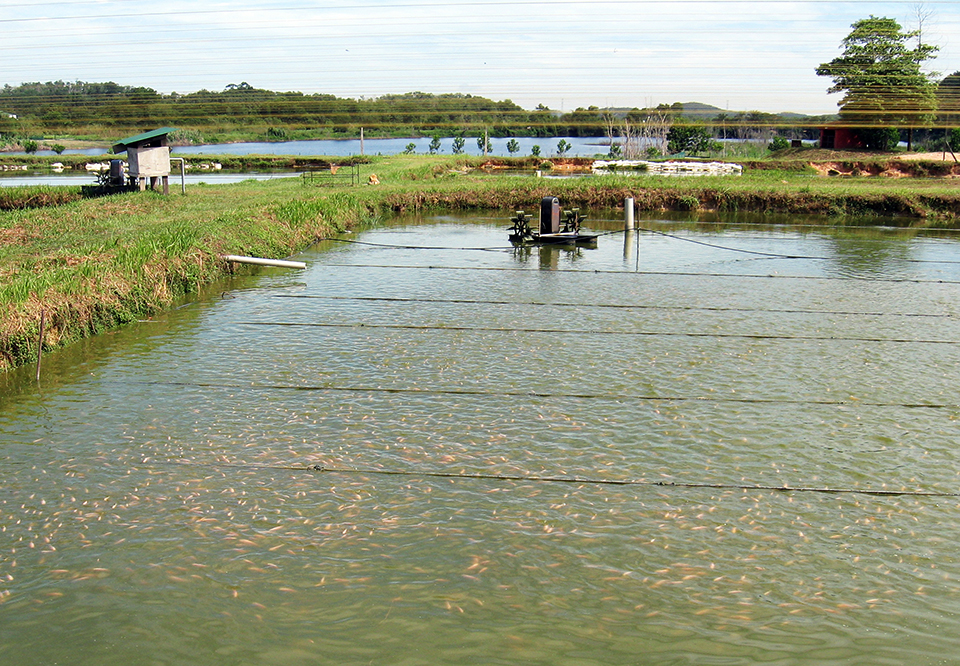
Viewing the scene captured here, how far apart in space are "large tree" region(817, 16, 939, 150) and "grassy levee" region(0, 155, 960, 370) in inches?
308

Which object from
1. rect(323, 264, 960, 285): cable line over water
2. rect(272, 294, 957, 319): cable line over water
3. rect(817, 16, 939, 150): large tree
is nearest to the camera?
rect(272, 294, 957, 319): cable line over water

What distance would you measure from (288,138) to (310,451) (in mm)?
82941

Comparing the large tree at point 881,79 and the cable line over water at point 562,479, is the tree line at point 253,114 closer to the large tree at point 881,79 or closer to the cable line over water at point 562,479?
the large tree at point 881,79

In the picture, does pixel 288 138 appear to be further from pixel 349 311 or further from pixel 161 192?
pixel 349 311

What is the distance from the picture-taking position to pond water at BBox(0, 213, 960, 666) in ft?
17.0

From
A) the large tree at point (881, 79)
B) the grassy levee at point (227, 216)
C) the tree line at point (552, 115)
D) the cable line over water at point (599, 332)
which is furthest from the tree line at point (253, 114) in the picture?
the cable line over water at point (599, 332)

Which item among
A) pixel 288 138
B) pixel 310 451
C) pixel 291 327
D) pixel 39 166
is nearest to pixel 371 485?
pixel 310 451

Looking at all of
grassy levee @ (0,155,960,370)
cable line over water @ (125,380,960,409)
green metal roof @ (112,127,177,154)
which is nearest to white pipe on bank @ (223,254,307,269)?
grassy levee @ (0,155,960,370)

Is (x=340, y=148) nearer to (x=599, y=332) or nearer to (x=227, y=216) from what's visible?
(x=227, y=216)

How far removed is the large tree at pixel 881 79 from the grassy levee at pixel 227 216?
7818mm

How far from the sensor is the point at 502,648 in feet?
16.5

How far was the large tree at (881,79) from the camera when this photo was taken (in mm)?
44281

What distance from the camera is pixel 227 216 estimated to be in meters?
18.6

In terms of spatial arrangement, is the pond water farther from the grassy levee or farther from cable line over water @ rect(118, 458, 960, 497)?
the grassy levee
